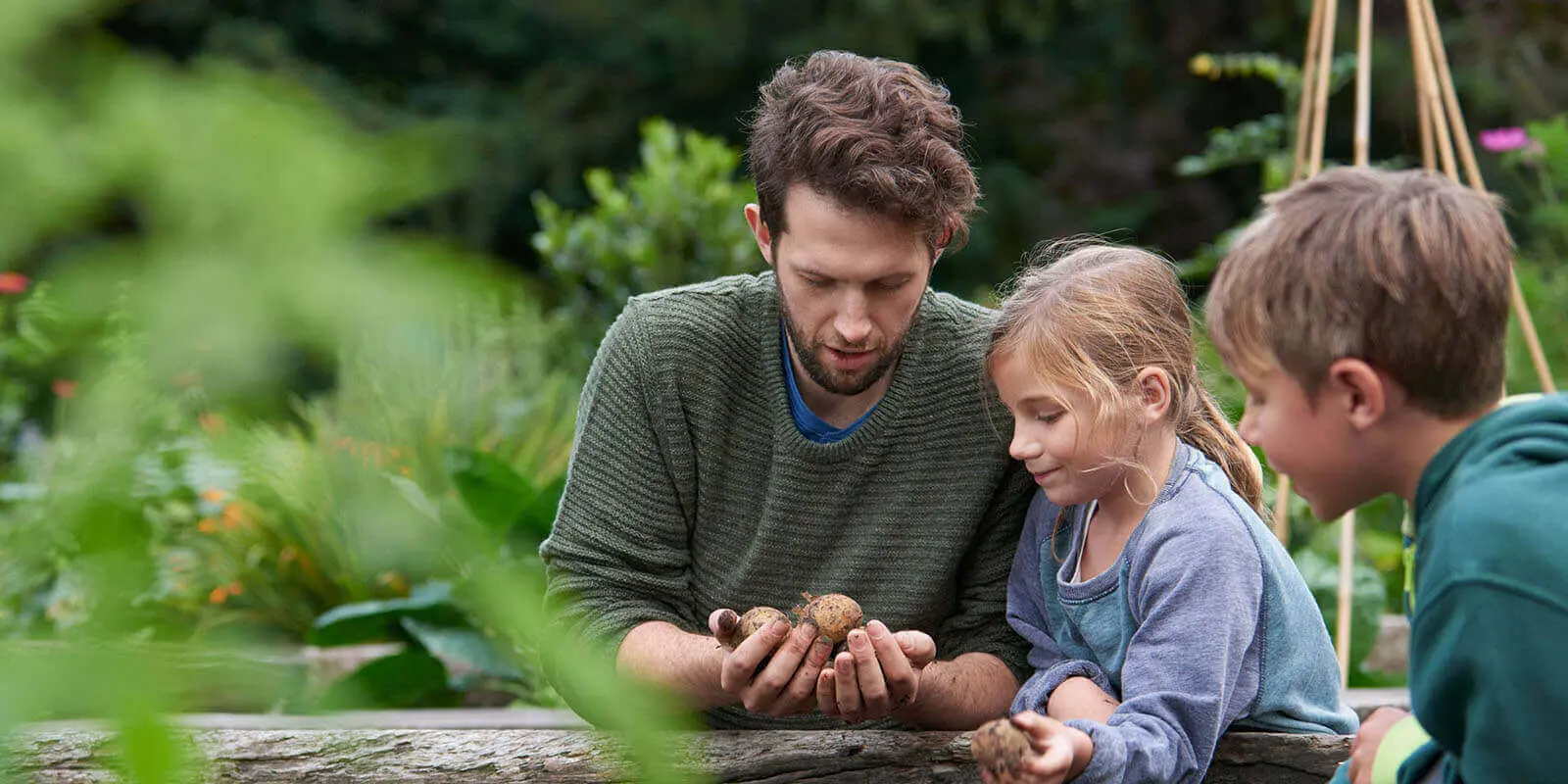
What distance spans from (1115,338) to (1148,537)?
0.23 meters

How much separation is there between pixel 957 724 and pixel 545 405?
7.74ft

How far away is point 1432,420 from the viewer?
4.03ft

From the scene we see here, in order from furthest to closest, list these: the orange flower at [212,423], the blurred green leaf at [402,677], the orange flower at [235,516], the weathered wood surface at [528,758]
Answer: the orange flower at [235,516] < the blurred green leaf at [402,677] < the weathered wood surface at [528,758] < the orange flower at [212,423]

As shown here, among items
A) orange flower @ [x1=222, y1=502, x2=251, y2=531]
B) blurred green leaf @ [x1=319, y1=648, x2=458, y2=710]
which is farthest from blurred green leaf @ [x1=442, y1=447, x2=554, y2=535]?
orange flower @ [x1=222, y1=502, x2=251, y2=531]

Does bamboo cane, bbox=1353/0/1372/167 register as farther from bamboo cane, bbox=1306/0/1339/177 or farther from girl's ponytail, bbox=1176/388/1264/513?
girl's ponytail, bbox=1176/388/1264/513

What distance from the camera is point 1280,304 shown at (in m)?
1.23

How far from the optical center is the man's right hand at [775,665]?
1.62 meters

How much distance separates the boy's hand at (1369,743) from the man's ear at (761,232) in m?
0.95

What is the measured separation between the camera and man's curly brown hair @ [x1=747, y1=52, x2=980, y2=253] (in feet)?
5.95

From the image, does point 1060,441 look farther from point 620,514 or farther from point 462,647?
point 462,647

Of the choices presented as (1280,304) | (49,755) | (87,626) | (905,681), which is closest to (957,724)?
(905,681)

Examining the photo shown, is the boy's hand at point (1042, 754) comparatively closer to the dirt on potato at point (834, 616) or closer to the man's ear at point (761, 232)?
the dirt on potato at point (834, 616)

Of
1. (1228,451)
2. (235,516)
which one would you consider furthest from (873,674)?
(235,516)

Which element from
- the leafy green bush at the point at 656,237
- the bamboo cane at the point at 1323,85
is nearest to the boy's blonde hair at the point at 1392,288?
the bamboo cane at the point at 1323,85
